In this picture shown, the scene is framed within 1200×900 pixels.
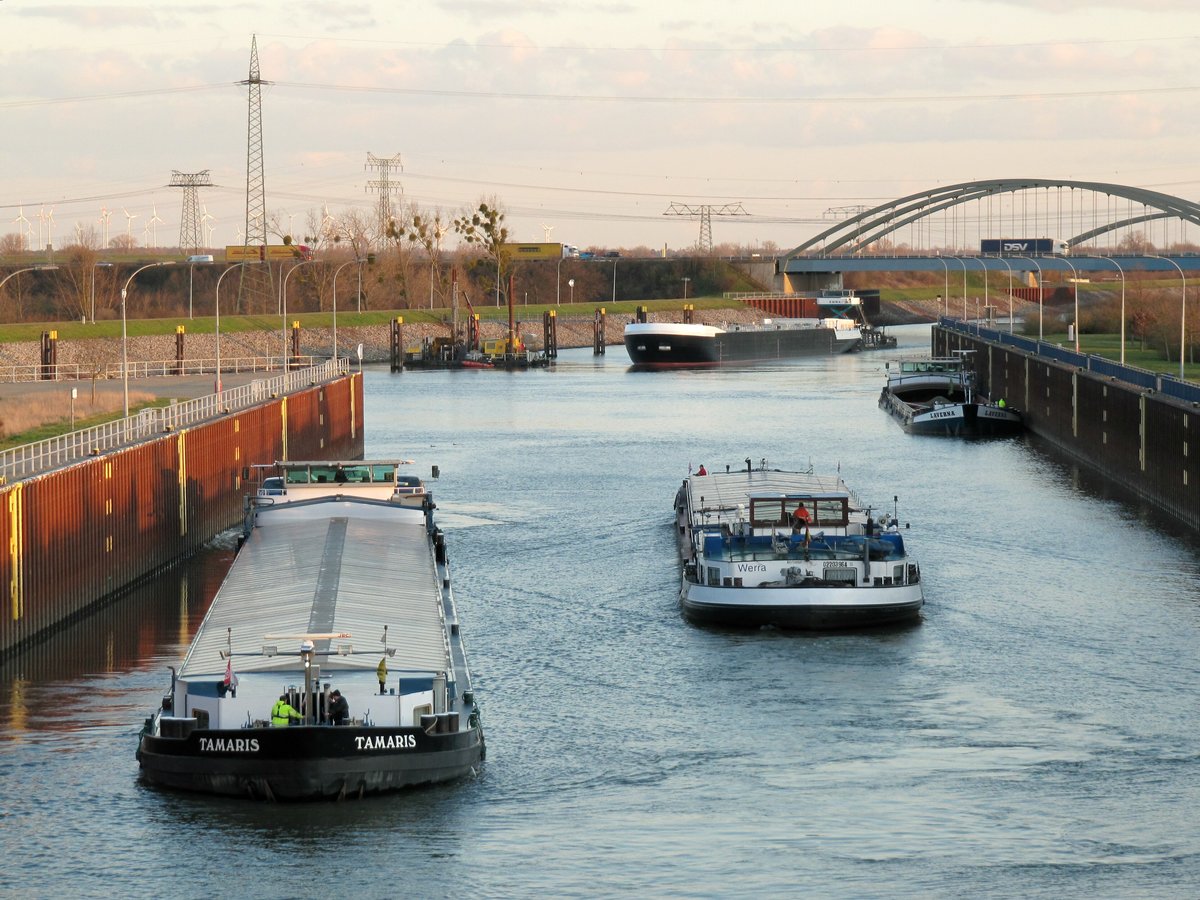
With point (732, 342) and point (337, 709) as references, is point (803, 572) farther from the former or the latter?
point (732, 342)

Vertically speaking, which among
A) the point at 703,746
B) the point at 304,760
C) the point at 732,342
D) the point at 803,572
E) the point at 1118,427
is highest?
the point at 732,342

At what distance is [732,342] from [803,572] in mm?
116471

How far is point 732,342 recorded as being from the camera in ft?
505

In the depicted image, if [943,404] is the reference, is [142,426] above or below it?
above

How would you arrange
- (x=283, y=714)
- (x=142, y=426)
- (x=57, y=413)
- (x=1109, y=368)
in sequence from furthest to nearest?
1. (x=1109, y=368)
2. (x=57, y=413)
3. (x=142, y=426)
4. (x=283, y=714)

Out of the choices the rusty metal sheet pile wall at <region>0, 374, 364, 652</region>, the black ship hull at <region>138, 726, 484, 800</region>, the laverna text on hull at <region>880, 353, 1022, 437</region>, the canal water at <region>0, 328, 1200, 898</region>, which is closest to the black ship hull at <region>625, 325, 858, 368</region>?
the laverna text on hull at <region>880, 353, 1022, 437</region>

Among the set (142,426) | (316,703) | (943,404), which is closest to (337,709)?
(316,703)

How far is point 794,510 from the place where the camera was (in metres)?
43.7

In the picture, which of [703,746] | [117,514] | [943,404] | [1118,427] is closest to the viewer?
[703,746]

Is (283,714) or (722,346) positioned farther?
(722,346)

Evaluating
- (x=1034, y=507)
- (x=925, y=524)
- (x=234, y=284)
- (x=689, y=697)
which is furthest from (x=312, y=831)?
(x=234, y=284)

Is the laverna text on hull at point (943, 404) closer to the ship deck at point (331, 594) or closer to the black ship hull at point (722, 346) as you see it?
the black ship hull at point (722, 346)

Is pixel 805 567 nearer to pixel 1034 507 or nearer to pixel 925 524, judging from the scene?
pixel 925 524

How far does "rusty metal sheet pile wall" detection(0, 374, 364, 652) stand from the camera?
36062 millimetres
